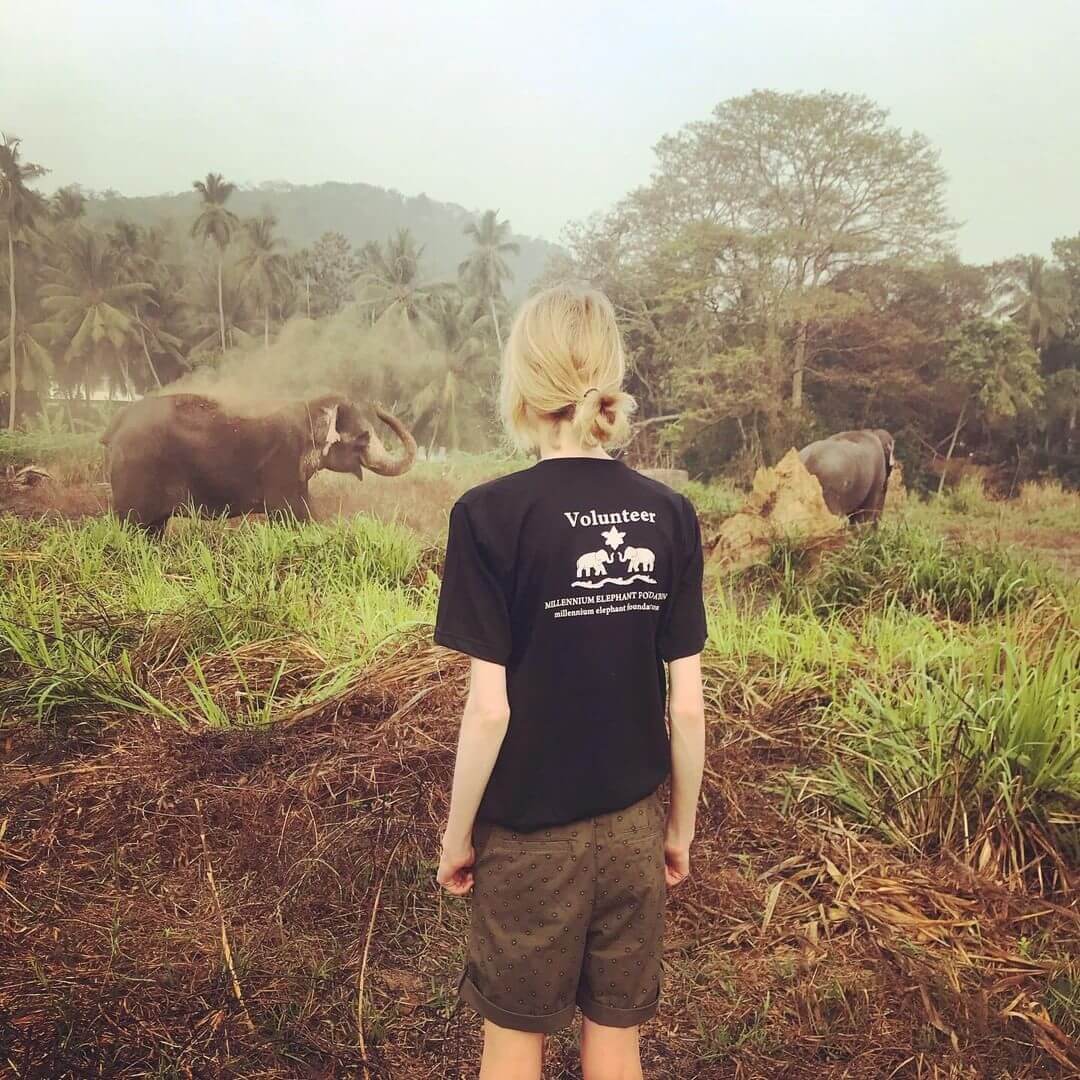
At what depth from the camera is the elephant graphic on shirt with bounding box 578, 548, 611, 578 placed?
4.13 ft

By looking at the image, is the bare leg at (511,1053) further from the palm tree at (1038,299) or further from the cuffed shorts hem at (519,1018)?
the palm tree at (1038,299)

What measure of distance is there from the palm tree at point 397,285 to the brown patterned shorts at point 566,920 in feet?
11.1

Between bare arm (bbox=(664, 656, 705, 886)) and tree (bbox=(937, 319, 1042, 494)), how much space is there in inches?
131

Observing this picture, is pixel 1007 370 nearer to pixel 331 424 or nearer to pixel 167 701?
pixel 331 424

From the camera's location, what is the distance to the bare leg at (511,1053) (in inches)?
51.6

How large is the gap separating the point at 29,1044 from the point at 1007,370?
429cm

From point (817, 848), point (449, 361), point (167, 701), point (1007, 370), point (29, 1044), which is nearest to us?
point (29, 1044)

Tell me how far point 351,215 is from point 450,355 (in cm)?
81

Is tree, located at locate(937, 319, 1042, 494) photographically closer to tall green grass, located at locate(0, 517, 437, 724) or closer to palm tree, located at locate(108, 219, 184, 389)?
tall green grass, located at locate(0, 517, 437, 724)

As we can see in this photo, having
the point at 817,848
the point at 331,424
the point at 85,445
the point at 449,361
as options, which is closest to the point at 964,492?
the point at 817,848

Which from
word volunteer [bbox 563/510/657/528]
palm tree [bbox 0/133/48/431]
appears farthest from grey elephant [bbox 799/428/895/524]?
palm tree [bbox 0/133/48/431]

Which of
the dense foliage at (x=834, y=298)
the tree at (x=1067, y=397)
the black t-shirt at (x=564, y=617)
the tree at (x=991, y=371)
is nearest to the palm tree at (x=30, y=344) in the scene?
the dense foliage at (x=834, y=298)

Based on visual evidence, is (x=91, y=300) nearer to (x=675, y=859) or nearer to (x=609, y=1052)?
(x=675, y=859)

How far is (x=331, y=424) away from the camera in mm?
4340
